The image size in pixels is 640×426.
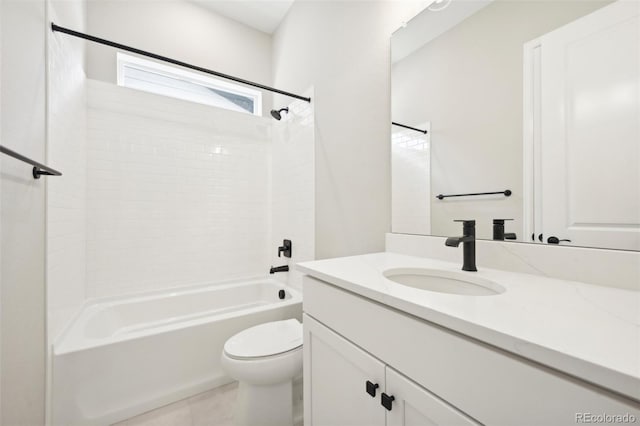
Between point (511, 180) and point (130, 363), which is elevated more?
point (511, 180)

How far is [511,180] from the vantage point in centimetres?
91

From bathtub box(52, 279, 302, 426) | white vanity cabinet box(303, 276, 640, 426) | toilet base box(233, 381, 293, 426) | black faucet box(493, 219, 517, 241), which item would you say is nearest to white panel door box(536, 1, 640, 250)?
black faucet box(493, 219, 517, 241)

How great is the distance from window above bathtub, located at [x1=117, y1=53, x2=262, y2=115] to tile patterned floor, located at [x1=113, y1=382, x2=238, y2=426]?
2.31 m

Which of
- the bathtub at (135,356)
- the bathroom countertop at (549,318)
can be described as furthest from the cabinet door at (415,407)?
the bathtub at (135,356)

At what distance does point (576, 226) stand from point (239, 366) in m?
1.38

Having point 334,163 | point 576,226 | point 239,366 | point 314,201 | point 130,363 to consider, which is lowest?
point 130,363

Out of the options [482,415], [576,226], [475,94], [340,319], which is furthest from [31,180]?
[576,226]

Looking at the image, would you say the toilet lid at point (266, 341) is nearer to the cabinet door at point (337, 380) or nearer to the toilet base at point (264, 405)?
the toilet base at point (264, 405)

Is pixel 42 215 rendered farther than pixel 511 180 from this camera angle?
Yes

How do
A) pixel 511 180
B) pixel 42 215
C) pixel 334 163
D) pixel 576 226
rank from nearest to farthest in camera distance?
pixel 576 226, pixel 511 180, pixel 42 215, pixel 334 163

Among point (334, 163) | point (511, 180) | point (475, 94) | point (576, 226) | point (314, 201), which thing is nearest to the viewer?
point (576, 226)

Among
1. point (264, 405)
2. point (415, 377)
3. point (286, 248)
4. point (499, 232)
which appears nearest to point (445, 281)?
point (499, 232)

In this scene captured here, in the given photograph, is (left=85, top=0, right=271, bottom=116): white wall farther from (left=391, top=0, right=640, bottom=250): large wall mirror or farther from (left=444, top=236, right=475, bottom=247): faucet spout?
(left=444, top=236, right=475, bottom=247): faucet spout

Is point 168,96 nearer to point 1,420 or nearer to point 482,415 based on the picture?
point 1,420
